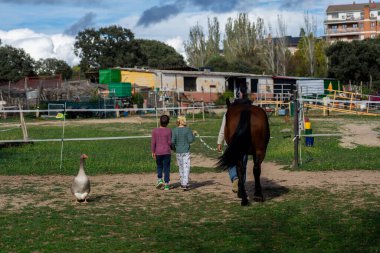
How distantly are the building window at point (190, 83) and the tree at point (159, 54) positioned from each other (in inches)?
1273

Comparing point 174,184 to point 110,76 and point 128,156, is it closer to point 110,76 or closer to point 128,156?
point 128,156

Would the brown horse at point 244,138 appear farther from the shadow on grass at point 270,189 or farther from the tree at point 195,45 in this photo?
the tree at point 195,45

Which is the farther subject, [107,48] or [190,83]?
[107,48]

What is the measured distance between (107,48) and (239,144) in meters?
75.9

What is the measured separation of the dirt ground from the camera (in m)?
11.2

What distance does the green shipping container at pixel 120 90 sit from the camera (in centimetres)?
5128

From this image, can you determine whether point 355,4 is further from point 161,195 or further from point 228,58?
point 161,195

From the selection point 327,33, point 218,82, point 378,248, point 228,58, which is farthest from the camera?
point 327,33

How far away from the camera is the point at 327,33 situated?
402 feet

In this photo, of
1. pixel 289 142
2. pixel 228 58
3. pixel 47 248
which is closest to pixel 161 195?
pixel 47 248

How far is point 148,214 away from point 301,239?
277cm

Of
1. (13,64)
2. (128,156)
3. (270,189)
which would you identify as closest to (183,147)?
(270,189)

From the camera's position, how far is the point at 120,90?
169 ft

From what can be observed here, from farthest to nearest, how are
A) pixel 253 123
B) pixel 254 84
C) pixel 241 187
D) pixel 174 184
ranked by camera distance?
1. pixel 254 84
2. pixel 174 184
3. pixel 253 123
4. pixel 241 187
